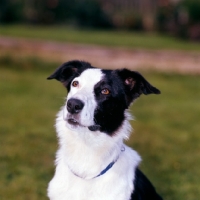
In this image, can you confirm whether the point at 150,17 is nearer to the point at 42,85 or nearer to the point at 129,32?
the point at 129,32

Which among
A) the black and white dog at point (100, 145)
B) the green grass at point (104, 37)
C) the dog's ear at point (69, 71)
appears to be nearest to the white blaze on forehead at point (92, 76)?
the black and white dog at point (100, 145)

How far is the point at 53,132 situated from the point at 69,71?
3.49 m

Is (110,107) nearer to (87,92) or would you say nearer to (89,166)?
(87,92)

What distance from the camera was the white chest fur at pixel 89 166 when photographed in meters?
3.91

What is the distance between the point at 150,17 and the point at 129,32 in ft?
5.07

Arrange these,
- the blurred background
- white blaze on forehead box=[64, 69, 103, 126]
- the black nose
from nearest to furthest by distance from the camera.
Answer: the black nose, white blaze on forehead box=[64, 69, 103, 126], the blurred background

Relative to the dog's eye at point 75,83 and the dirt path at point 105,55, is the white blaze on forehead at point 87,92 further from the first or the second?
the dirt path at point 105,55

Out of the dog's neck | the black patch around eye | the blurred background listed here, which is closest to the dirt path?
the blurred background

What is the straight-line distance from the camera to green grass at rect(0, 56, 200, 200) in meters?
5.81

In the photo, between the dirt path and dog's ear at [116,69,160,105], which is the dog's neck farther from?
the dirt path

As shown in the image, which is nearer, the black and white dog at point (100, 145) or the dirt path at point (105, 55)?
the black and white dog at point (100, 145)

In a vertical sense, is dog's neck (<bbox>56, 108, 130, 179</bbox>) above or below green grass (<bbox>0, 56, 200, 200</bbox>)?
above

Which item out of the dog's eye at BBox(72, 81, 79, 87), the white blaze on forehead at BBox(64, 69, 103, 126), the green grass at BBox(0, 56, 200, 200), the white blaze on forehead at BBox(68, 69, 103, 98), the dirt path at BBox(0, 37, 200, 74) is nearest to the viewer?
the white blaze on forehead at BBox(64, 69, 103, 126)

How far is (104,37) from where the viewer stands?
55.3ft
